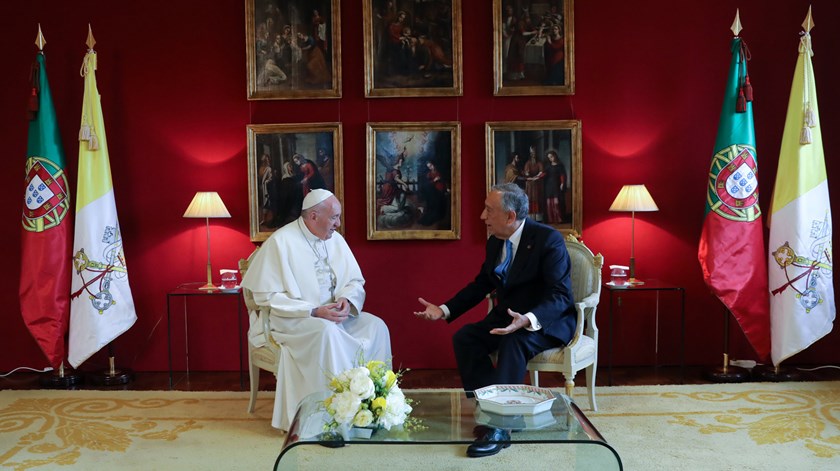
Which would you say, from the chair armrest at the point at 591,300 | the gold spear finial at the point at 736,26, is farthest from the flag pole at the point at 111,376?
the gold spear finial at the point at 736,26

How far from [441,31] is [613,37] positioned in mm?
1395

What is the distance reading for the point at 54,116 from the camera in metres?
5.75

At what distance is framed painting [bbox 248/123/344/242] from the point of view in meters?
6.02

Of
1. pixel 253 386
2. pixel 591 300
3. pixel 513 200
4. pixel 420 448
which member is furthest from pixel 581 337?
pixel 253 386

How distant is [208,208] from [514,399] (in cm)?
313

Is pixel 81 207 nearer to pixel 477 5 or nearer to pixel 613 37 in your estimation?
Result: pixel 477 5

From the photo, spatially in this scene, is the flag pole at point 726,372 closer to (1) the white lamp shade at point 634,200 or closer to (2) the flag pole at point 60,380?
(1) the white lamp shade at point 634,200

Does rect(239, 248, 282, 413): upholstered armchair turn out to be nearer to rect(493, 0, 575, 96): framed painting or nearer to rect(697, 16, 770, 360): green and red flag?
rect(493, 0, 575, 96): framed painting

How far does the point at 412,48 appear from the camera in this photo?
19.6 feet

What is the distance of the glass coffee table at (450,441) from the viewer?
316 cm

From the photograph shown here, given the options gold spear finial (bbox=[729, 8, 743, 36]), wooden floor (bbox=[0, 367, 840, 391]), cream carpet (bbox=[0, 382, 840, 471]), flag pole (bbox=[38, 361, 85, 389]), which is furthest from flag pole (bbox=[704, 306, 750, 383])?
flag pole (bbox=[38, 361, 85, 389])

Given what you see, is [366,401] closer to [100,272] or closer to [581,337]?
[581,337]

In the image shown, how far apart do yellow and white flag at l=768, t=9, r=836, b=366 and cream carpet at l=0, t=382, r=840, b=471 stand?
16.8 inches

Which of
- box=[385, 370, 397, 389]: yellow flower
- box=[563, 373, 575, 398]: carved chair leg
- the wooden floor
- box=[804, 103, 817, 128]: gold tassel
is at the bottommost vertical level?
the wooden floor
